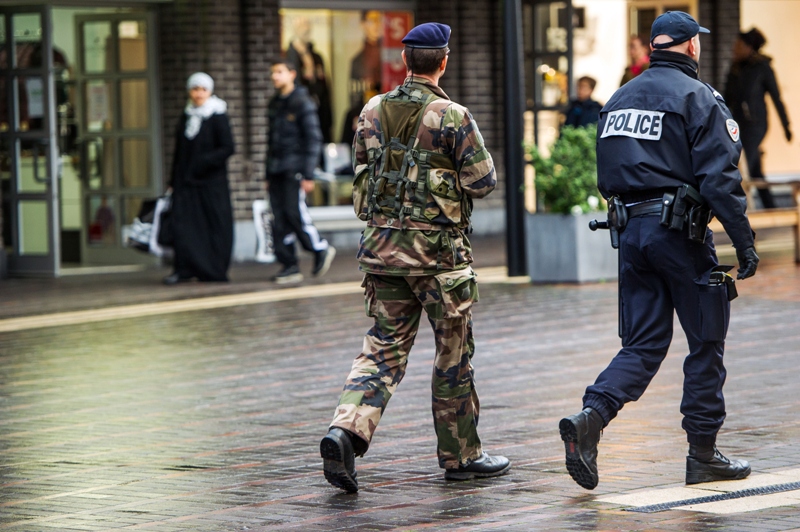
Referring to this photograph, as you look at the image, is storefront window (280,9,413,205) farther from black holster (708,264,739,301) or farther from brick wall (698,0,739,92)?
black holster (708,264,739,301)

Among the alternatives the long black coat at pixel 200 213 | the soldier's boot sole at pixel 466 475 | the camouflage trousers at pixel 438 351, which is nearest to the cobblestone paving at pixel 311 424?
the soldier's boot sole at pixel 466 475

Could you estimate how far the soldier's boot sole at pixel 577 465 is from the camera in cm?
562

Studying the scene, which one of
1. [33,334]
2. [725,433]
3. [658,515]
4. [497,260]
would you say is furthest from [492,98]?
[658,515]

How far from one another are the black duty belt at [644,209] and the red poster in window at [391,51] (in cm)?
1264

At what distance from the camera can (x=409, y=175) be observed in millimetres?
5992

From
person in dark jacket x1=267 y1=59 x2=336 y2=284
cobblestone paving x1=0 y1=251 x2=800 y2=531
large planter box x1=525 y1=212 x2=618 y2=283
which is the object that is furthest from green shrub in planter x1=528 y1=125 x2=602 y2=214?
person in dark jacket x1=267 y1=59 x2=336 y2=284

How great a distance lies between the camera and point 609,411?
583 cm

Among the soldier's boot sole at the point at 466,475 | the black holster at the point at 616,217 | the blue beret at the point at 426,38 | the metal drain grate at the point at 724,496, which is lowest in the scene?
the soldier's boot sole at the point at 466,475

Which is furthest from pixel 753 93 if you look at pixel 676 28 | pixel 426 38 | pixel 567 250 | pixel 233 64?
pixel 426 38

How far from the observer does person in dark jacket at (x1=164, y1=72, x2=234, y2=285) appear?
14.0m

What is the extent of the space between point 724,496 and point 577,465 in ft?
1.88

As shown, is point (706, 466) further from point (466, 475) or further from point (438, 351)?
point (438, 351)

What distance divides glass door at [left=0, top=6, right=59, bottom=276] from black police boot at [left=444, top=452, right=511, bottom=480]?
33.7 feet

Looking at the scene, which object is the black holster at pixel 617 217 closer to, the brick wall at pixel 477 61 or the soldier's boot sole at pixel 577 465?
the soldier's boot sole at pixel 577 465
